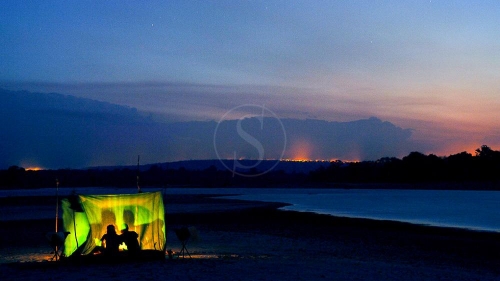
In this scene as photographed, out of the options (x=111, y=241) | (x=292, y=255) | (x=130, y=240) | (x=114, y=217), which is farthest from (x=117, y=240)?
(x=292, y=255)

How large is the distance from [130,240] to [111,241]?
466 mm

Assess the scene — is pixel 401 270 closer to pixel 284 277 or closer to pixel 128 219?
pixel 284 277

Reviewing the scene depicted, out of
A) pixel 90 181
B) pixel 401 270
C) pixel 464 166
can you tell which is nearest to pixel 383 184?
pixel 464 166

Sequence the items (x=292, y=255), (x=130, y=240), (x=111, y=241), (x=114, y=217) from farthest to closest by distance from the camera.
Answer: (x=292, y=255) → (x=114, y=217) → (x=130, y=240) → (x=111, y=241)

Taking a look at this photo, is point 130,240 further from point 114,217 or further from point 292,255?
point 292,255

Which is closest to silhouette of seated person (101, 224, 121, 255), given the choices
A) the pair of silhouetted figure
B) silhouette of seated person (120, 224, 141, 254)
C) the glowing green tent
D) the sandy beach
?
the pair of silhouetted figure

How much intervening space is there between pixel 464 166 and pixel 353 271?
11363cm

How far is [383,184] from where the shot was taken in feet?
454

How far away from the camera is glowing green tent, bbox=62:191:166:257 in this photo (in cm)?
1659

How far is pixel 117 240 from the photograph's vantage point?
1555 cm

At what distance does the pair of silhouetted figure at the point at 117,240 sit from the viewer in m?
15.4

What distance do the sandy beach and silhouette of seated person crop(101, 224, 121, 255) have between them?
0.52 m

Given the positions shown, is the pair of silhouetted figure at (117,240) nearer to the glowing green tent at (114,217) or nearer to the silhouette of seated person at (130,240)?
the silhouette of seated person at (130,240)

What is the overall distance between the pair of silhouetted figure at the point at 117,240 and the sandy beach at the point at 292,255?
0.54 m
